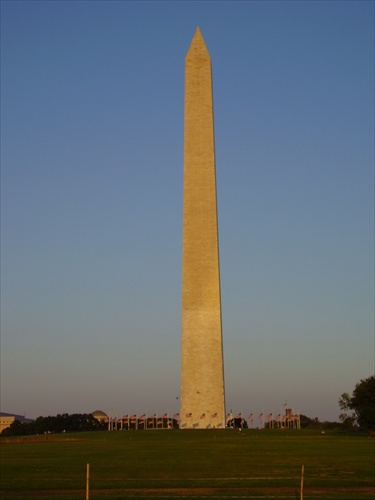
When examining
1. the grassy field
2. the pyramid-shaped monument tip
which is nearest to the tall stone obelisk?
the pyramid-shaped monument tip

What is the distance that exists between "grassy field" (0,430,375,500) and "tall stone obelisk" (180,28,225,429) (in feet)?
37.2

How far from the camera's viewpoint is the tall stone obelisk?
53.6m

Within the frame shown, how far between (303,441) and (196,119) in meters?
24.2

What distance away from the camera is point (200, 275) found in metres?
54.5

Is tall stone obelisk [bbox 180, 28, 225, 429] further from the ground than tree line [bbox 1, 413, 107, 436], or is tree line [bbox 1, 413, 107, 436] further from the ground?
tall stone obelisk [bbox 180, 28, 225, 429]

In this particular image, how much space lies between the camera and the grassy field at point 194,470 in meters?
22.2

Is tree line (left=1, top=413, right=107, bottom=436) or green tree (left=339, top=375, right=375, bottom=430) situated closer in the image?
green tree (left=339, top=375, right=375, bottom=430)

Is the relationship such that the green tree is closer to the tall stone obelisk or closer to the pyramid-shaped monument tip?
the tall stone obelisk

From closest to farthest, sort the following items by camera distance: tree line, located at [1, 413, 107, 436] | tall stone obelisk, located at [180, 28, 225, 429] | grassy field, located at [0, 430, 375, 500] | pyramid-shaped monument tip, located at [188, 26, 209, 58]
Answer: grassy field, located at [0, 430, 375, 500], tall stone obelisk, located at [180, 28, 225, 429], pyramid-shaped monument tip, located at [188, 26, 209, 58], tree line, located at [1, 413, 107, 436]

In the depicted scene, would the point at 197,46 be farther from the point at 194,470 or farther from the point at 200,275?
the point at 194,470

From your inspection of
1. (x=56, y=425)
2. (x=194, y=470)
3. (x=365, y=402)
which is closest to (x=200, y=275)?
(x=365, y=402)

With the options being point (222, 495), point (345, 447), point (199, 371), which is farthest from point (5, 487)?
point (199, 371)

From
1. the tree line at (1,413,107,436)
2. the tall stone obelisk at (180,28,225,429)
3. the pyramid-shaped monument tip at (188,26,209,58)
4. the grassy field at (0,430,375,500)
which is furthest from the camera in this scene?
the tree line at (1,413,107,436)

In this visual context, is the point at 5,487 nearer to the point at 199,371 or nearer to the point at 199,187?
the point at 199,371
